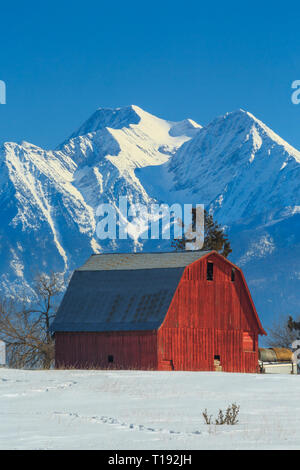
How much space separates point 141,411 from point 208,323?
1247 inches

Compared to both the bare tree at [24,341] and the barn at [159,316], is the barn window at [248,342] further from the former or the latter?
the bare tree at [24,341]

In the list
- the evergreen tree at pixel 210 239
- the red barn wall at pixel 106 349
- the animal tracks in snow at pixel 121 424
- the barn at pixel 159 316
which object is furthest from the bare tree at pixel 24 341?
the animal tracks in snow at pixel 121 424

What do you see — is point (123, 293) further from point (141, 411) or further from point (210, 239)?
point (141, 411)

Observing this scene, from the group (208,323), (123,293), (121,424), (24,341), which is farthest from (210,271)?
(121,424)

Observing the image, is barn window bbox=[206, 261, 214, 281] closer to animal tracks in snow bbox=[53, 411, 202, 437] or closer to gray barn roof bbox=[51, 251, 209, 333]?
gray barn roof bbox=[51, 251, 209, 333]

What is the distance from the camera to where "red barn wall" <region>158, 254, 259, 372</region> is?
188ft

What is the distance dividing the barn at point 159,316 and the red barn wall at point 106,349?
57 millimetres

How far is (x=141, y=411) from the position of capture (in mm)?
27938

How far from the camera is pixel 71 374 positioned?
44375 mm

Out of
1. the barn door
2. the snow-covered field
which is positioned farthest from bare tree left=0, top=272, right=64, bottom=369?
the snow-covered field
